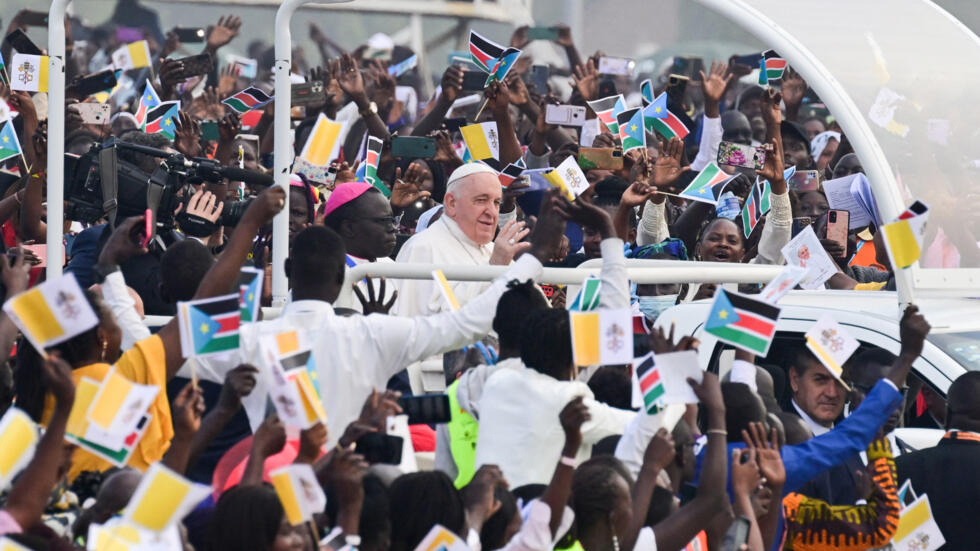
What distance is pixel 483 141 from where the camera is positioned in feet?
31.3

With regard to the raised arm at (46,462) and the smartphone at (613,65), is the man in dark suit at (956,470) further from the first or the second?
the smartphone at (613,65)

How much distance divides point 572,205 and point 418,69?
11.3 meters

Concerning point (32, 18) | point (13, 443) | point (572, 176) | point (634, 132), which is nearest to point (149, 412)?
point (13, 443)

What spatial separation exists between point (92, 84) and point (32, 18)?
149 inches

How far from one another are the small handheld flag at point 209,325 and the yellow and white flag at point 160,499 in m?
0.89

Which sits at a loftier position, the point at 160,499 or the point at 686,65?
the point at 686,65

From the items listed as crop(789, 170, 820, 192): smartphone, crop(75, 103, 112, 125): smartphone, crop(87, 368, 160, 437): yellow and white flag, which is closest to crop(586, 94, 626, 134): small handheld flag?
crop(789, 170, 820, 192): smartphone

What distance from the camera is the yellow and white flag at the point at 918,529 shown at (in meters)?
5.69

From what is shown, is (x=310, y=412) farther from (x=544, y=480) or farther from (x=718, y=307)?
(x=718, y=307)

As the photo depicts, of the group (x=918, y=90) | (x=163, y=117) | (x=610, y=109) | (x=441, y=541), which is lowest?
(x=441, y=541)

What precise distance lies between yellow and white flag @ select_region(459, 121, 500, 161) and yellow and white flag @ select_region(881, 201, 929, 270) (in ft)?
14.1

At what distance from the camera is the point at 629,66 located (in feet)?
43.1

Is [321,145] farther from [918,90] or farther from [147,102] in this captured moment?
[918,90]

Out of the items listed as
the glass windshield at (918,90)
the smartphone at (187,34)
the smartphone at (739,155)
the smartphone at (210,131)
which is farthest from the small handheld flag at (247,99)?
the glass windshield at (918,90)
